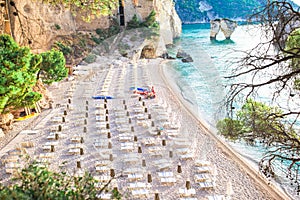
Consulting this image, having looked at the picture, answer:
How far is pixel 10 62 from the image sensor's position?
12.1 m

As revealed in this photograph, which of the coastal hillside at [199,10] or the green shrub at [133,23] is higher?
the coastal hillside at [199,10]

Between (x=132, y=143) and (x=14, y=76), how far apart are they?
5.04 m

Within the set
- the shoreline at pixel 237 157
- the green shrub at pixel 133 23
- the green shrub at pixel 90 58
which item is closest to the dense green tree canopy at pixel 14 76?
the shoreline at pixel 237 157

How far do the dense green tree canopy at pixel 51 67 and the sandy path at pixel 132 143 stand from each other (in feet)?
4.01

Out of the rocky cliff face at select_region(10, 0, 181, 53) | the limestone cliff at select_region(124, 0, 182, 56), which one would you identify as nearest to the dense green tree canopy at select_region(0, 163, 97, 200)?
the rocky cliff face at select_region(10, 0, 181, 53)

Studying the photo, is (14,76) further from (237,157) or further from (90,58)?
(90,58)

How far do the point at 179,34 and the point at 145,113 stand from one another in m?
37.9

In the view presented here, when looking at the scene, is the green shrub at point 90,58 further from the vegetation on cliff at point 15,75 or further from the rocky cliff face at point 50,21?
the vegetation on cliff at point 15,75

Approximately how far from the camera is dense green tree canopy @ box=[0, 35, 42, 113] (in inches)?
475

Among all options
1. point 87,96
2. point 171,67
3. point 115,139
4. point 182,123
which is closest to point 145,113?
point 182,123

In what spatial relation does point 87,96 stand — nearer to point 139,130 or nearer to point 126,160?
point 139,130

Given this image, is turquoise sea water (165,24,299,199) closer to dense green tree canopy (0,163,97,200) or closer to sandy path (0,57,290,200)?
sandy path (0,57,290,200)

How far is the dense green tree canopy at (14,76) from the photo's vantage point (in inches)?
Result: 475

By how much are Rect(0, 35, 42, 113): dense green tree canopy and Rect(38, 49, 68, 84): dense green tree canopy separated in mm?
4407
